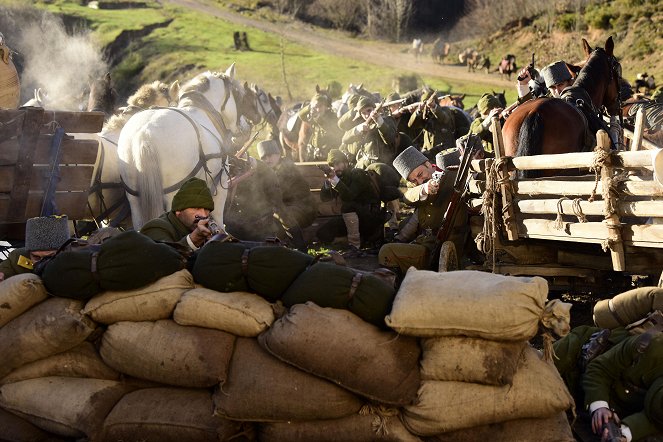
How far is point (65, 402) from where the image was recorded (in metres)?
4.13

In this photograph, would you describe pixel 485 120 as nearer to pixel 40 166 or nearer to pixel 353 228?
pixel 353 228

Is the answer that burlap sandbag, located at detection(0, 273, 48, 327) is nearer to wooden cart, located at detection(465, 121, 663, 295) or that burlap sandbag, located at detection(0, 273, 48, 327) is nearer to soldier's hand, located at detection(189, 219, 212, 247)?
soldier's hand, located at detection(189, 219, 212, 247)

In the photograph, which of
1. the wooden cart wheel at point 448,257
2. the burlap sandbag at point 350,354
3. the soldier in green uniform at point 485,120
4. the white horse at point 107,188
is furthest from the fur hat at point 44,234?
the soldier in green uniform at point 485,120

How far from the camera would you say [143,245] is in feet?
13.9

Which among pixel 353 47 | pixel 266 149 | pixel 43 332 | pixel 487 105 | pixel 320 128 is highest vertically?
pixel 43 332

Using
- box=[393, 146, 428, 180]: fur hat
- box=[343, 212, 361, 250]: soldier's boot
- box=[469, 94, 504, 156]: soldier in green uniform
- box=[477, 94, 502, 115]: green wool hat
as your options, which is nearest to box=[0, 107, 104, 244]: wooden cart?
box=[393, 146, 428, 180]: fur hat

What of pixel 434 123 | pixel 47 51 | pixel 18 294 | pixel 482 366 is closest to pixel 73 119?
pixel 18 294

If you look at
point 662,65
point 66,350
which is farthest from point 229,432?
point 662,65

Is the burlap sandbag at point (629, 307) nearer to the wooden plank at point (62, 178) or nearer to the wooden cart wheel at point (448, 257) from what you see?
the wooden cart wheel at point (448, 257)

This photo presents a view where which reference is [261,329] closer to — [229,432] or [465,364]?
[229,432]

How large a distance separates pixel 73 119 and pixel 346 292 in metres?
4.08

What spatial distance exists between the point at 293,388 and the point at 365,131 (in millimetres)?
9650

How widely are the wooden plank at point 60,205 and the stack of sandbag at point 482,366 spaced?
13.1 ft

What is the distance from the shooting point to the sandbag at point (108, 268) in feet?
13.6
